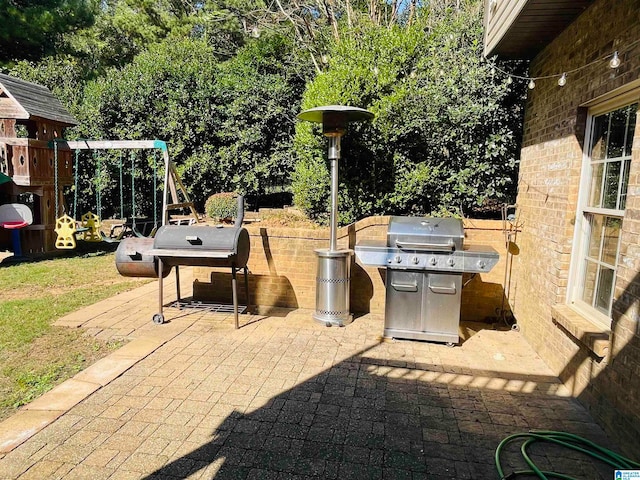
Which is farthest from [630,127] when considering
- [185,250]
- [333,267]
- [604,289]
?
[185,250]

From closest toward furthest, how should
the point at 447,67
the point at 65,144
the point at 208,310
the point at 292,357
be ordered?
the point at 292,357 < the point at 208,310 < the point at 447,67 < the point at 65,144

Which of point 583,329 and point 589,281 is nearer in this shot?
point 583,329

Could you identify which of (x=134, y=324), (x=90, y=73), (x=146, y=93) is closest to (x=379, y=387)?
(x=134, y=324)

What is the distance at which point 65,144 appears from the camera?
8.11 m

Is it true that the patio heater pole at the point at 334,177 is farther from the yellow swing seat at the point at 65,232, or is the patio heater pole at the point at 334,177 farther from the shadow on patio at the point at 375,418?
the yellow swing seat at the point at 65,232

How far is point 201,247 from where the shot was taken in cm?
437

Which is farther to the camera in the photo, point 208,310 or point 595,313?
point 208,310

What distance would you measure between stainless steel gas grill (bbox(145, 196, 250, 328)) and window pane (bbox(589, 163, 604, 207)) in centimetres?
333

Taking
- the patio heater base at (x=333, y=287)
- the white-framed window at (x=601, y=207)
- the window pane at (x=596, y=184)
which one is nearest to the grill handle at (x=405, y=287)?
the patio heater base at (x=333, y=287)

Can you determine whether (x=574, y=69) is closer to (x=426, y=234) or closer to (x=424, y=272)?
(x=426, y=234)

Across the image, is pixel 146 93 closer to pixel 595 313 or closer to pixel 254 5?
pixel 254 5

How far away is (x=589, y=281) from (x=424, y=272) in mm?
1398

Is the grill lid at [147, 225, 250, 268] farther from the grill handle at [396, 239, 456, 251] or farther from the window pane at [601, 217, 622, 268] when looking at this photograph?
the window pane at [601, 217, 622, 268]

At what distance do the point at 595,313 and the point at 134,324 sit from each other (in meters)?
4.51
